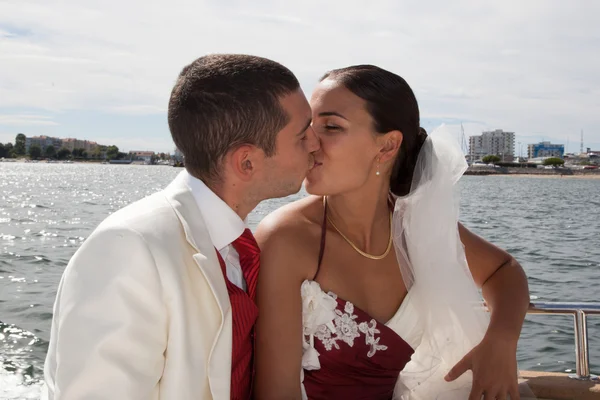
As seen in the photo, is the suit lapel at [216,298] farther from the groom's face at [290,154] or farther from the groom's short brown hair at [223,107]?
the groom's face at [290,154]

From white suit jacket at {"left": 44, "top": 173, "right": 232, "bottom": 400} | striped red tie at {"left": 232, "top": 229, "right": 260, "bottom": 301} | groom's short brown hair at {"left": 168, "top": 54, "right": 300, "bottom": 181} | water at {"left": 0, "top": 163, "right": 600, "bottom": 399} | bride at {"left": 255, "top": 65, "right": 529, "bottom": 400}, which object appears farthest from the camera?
water at {"left": 0, "top": 163, "right": 600, "bottom": 399}

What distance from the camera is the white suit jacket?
1.73 m

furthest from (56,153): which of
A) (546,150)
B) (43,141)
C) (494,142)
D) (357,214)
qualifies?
(357,214)

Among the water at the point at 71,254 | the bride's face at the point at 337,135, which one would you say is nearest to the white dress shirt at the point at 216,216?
the bride's face at the point at 337,135

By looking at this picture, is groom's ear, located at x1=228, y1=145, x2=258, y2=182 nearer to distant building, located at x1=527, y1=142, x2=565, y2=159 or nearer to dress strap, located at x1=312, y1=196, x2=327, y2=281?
dress strap, located at x1=312, y1=196, x2=327, y2=281

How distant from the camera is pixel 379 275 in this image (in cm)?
302

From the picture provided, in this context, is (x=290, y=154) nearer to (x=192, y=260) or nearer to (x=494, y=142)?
(x=192, y=260)

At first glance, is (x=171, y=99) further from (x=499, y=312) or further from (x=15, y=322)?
(x=15, y=322)

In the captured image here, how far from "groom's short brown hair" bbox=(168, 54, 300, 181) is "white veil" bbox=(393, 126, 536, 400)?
106 cm

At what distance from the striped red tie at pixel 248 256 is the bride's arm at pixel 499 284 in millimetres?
1065

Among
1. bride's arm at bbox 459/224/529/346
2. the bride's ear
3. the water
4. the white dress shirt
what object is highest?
the bride's ear

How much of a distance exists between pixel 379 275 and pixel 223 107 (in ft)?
4.13

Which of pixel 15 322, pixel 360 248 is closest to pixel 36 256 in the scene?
Answer: pixel 15 322

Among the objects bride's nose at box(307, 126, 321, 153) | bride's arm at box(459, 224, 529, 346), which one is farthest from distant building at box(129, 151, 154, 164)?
bride's nose at box(307, 126, 321, 153)
